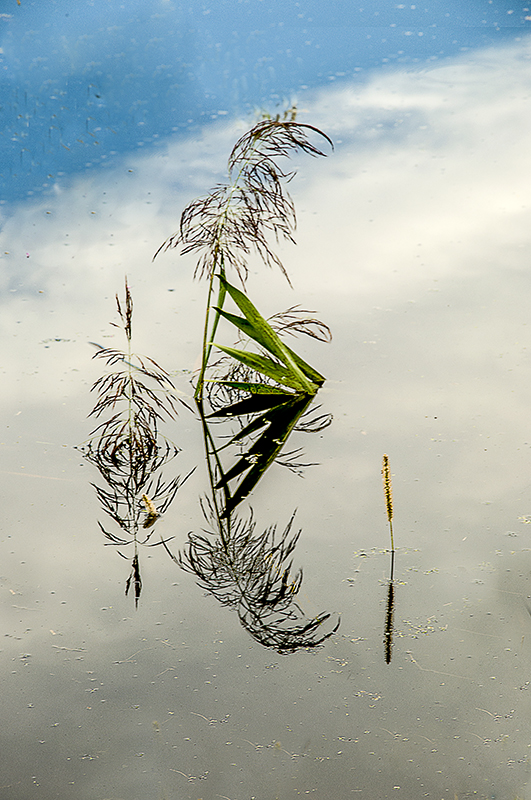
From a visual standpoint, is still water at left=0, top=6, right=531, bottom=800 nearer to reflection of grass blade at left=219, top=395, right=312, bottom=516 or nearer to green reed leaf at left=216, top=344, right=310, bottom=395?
reflection of grass blade at left=219, top=395, right=312, bottom=516

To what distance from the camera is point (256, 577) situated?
3070mm

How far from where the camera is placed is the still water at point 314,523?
2.39 meters

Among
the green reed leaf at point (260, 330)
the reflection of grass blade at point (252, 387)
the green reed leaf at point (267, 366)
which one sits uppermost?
the green reed leaf at point (260, 330)

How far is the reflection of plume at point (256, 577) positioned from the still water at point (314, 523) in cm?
4

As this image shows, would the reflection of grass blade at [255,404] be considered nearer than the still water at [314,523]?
No

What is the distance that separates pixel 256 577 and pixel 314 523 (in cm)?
35

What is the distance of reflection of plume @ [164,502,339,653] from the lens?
2.81 metres

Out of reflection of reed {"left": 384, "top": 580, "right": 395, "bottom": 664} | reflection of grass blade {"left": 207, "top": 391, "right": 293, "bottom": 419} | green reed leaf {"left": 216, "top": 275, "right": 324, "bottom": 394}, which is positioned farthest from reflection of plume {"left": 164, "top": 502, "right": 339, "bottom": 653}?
green reed leaf {"left": 216, "top": 275, "right": 324, "bottom": 394}

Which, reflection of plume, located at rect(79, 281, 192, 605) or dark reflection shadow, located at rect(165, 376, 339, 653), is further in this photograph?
reflection of plume, located at rect(79, 281, 192, 605)

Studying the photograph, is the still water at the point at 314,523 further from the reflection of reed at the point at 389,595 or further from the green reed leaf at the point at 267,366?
the green reed leaf at the point at 267,366

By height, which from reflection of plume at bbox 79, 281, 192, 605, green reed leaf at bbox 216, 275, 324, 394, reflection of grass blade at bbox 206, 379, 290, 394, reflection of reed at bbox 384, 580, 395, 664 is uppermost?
green reed leaf at bbox 216, 275, 324, 394

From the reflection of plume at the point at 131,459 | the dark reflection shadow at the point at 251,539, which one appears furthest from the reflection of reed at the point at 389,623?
the reflection of plume at the point at 131,459

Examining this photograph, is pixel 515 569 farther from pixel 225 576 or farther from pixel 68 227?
pixel 68 227

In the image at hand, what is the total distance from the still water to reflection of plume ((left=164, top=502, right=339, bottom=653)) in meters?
0.04
